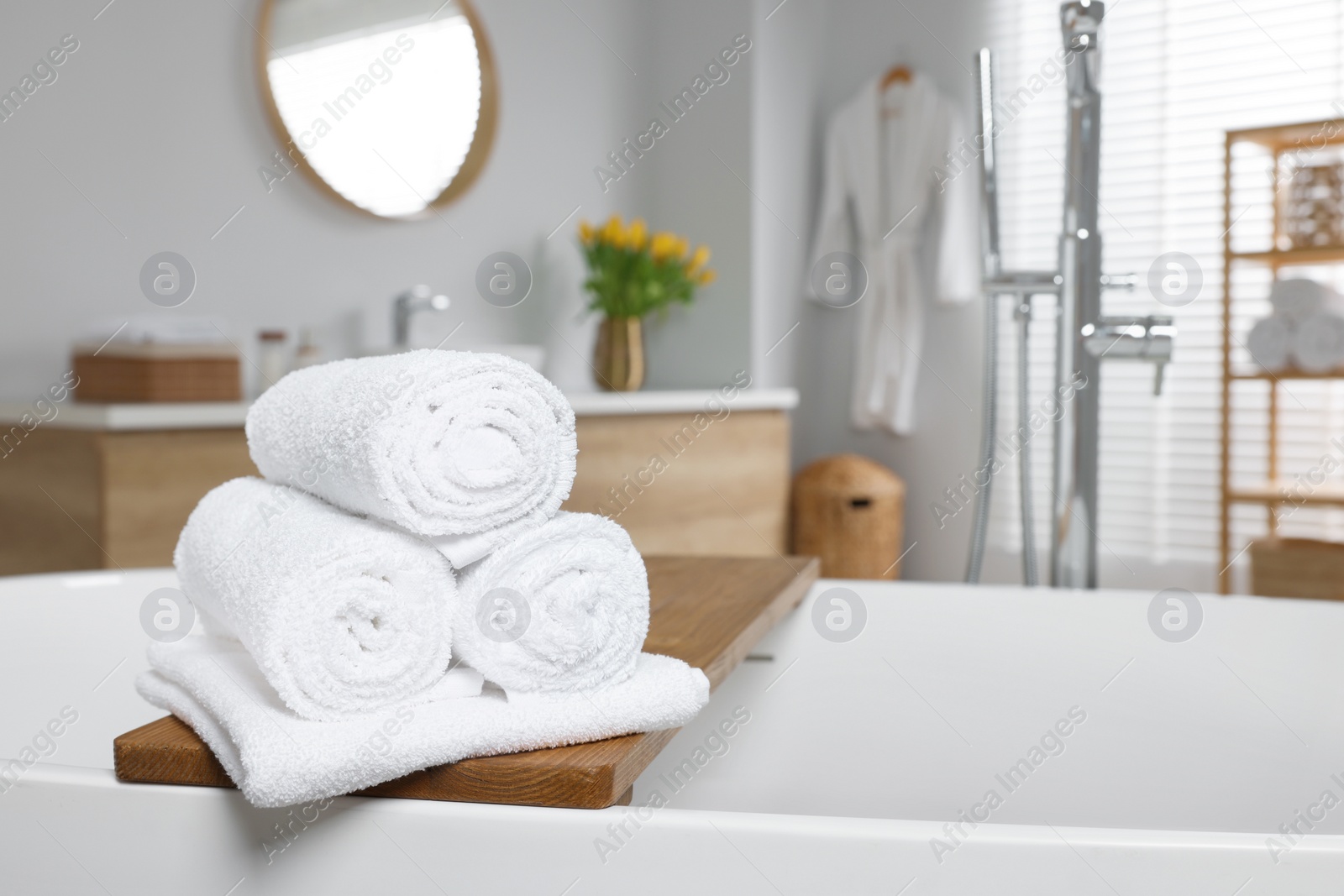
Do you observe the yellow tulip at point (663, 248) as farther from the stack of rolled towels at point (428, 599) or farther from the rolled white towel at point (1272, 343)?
the stack of rolled towels at point (428, 599)

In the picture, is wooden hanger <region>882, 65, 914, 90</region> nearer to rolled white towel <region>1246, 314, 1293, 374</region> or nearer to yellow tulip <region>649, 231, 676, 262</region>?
yellow tulip <region>649, 231, 676, 262</region>

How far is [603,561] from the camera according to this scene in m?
0.62

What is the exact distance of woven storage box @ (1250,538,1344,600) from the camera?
2477 millimetres

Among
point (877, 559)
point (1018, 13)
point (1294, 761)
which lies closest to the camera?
point (1294, 761)

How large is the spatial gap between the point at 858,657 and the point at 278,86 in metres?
1.69

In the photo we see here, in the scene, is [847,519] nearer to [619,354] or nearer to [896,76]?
[619,354]

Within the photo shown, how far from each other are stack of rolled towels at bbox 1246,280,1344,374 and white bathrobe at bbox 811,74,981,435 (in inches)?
31.9

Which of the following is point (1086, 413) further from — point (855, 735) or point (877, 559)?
point (877, 559)

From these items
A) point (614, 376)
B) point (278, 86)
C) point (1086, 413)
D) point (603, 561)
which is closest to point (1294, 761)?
point (1086, 413)

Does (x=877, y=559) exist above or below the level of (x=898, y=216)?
below

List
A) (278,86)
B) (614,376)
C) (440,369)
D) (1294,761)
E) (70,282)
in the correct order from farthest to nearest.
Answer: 1. (614,376)
2. (278,86)
3. (70,282)
4. (1294,761)
5. (440,369)

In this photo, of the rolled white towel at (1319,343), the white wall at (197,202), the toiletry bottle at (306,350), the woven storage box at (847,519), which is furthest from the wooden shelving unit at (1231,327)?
the toiletry bottle at (306,350)

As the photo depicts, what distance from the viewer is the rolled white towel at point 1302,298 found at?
2510mm

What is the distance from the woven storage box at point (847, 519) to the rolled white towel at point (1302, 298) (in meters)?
1.01
